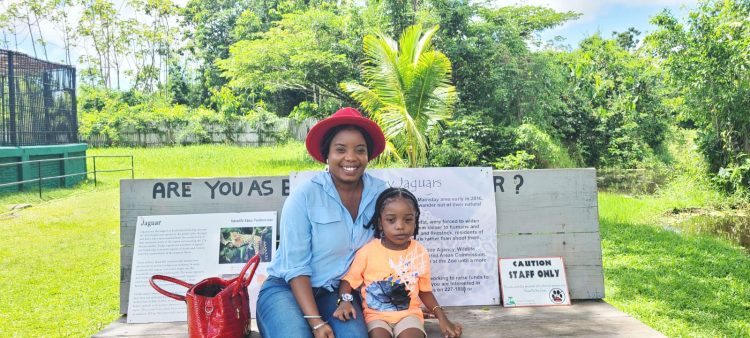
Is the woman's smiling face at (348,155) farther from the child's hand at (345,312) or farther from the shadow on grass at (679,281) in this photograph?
the shadow on grass at (679,281)

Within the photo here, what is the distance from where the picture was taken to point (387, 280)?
2.60 meters

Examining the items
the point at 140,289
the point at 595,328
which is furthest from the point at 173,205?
the point at 595,328

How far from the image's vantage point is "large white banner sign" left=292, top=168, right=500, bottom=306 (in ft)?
10.6

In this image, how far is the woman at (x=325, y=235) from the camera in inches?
98.3

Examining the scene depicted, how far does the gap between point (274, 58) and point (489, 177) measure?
18935mm

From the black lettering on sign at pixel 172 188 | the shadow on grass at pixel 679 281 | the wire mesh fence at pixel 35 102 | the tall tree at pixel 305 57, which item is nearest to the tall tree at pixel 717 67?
the shadow on grass at pixel 679 281

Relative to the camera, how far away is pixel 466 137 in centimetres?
1752

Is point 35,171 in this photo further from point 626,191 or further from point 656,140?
point 656,140

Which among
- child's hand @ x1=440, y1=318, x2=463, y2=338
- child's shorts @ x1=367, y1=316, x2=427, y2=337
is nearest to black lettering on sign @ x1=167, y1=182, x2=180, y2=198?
child's shorts @ x1=367, y1=316, x2=427, y2=337

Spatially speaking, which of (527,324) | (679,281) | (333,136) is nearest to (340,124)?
A: (333,136)

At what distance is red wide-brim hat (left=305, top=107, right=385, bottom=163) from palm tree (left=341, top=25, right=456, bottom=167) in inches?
300

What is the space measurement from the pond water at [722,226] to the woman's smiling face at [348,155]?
25.4 ft

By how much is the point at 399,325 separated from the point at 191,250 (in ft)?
4.30

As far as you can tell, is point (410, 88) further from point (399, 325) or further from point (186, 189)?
point (399, 325)
